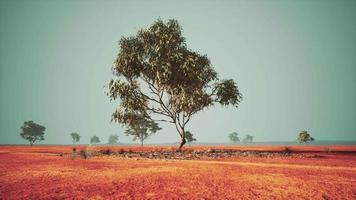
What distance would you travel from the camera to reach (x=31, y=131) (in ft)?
454

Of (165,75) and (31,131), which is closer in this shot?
(165,75)

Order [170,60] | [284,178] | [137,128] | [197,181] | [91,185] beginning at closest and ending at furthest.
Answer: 1. [91,185]
2. [197,181]
3. [284,178]
4. [170,60]
5. [137,128]

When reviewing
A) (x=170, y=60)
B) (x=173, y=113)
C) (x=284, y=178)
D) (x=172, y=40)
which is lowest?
(x=284, y=178)

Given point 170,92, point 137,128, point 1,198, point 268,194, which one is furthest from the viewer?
point 137,128

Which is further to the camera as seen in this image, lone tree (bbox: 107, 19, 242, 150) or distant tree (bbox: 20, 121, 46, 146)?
distant tree (bbox: 20, 121, 46, 146)

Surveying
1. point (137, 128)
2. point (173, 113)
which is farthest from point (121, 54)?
point (137, 128)

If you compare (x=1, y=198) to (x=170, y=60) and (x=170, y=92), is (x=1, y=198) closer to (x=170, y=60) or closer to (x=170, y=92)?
(x=170, y=60)

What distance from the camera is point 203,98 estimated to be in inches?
1603

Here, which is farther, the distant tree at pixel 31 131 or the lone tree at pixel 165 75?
the distant tree at pixel 31 131

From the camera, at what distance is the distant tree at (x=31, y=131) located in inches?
5423

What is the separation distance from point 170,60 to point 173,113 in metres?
8.74

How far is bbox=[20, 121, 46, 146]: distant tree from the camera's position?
452ft

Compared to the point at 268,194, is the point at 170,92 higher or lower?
higher

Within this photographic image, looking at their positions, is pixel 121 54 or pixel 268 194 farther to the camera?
pixel 121 54
